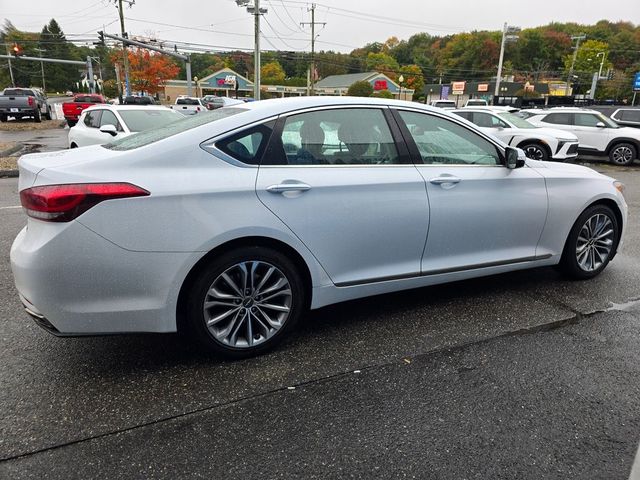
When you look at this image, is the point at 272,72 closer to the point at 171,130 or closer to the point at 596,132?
the point at 596,132

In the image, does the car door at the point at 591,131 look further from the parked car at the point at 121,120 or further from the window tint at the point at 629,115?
the parked car at the point at 121,120

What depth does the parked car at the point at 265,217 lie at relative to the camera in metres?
2.52

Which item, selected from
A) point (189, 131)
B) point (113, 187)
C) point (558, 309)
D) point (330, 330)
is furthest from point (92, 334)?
point (558, 309)

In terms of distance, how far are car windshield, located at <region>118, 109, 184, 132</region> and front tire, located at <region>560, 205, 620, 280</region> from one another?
7200 millimetres

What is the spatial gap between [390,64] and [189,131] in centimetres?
10352

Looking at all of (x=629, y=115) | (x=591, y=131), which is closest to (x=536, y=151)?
(x=591, y=131)

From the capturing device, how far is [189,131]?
2885 millimetres

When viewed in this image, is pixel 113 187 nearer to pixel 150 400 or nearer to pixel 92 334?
pixel 92 334

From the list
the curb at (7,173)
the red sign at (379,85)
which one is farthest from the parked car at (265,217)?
the red sign at (379,85)

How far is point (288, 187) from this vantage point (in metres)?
2.87

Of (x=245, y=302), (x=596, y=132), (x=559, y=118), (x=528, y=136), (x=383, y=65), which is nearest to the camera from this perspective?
(x=245, y=302)

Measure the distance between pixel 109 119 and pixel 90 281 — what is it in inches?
299

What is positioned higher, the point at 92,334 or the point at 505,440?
the point at 92,334

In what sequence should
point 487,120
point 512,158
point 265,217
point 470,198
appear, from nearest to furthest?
1. point 265,217
2. point 470,198
3. point 512,158
4. point 487,120
